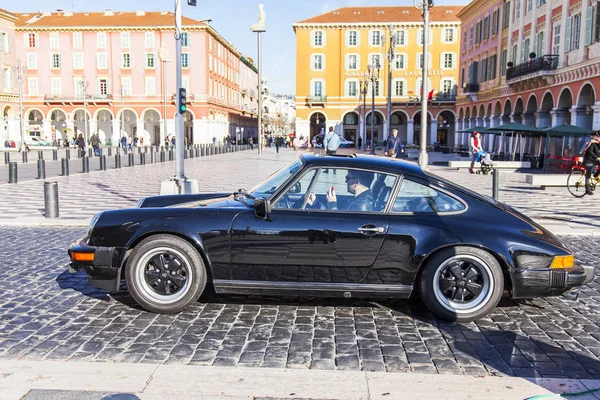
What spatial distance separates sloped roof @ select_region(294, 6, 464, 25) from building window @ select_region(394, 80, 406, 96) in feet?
24.6

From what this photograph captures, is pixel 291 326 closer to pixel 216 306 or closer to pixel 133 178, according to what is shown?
pixel 216 306

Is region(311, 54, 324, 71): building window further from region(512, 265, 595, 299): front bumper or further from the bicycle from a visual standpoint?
region(512, 265, 595, 299): front bumper

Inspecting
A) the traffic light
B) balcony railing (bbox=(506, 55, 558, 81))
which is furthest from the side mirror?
balcony railing (bbox=(506, 55, 558, 81))

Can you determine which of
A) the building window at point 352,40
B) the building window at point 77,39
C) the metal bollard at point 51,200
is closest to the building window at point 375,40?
the building window at point 352,40

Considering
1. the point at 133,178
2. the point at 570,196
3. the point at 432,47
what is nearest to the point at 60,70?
the point at 432,47

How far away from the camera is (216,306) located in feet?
17.7

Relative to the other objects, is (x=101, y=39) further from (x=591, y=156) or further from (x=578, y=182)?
(x=591, y=156)

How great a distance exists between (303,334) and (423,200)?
1.59m

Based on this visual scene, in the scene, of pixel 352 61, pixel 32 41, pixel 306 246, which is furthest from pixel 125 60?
pixel 306 246

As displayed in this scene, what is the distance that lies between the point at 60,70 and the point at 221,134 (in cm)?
2127

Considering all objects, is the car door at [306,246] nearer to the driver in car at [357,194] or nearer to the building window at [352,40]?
the driver in car at [357,194]

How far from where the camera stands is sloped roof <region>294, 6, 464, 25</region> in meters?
69.3

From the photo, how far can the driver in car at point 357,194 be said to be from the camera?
5.06 meters

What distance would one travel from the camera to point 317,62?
6975cm
